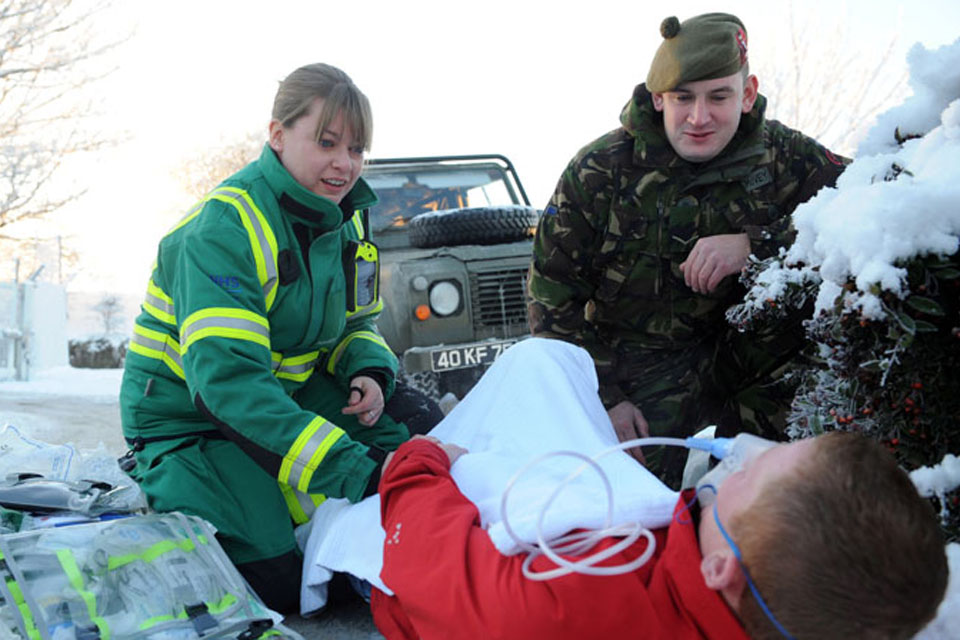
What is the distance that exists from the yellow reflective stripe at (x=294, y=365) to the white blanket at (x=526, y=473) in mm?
437

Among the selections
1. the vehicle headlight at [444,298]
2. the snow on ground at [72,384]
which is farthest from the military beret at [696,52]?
the snow on ground at [72,384]

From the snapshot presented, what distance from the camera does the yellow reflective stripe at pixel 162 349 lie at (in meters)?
2.37

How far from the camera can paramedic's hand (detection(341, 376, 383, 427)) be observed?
102 inches

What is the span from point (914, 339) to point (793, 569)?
51 centimetres

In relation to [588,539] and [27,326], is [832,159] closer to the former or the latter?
[588,539]

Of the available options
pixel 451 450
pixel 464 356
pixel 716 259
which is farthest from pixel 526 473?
pixel 464 356

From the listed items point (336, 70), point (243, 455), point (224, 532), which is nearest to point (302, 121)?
point (336, 70)

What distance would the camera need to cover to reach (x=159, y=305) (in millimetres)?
2363

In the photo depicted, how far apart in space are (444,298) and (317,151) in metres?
2.41

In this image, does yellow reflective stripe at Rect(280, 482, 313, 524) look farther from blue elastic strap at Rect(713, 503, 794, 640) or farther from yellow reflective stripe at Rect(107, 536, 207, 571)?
blue elastic strap at Rect(713, 503, 794, 640)

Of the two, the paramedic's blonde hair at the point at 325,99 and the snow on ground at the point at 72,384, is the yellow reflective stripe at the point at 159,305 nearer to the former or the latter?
the paramedic's blonde hair at the point at 325,99

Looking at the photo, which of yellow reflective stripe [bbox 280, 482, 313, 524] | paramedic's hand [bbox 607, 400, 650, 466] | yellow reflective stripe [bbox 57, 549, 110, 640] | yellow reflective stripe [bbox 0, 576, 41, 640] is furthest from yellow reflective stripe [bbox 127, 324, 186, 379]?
paramedic's hand [bbox 607, 400, 650, 466]

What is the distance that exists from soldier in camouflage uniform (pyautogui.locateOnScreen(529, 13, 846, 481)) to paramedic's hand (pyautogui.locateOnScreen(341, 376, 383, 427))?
71 centimetres

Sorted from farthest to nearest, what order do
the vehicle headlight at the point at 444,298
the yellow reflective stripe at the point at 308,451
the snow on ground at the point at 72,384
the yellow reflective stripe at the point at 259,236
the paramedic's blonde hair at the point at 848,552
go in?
the snow on ground at the point at 72,384 < the vehicle headlight at the point at 444,298 < the yellow reflective stripe at the point at 259,236 < the yellow reflective stripe at the point at 308,451 < the paramedic's blonde hair at the point at 848,552
